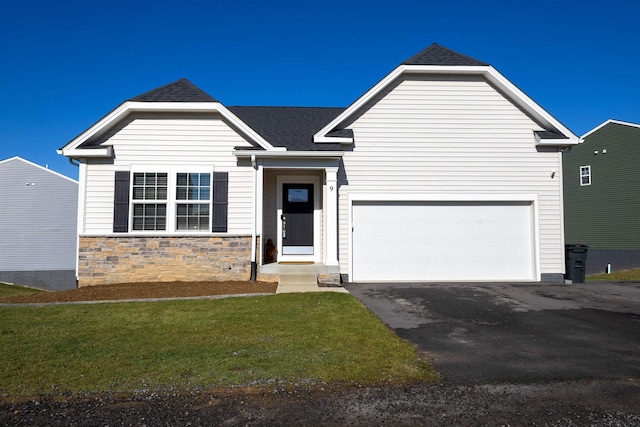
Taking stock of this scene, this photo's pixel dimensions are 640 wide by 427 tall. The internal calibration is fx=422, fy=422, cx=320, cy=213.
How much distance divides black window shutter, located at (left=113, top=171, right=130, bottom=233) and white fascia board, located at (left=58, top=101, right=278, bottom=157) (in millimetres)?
1033

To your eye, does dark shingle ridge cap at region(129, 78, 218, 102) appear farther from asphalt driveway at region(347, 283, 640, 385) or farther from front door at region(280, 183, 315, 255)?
asphalt driveway at region(347, 283, 640, 385)

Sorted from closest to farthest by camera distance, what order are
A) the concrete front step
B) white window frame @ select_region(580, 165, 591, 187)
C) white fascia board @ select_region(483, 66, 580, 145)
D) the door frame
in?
the concrete front step → white fascia board @ select_region(483, 66, 580, 145) → the door frame → white window frame @ select_region(580, 165, 591, 187)

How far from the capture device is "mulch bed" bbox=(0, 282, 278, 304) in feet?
30.0

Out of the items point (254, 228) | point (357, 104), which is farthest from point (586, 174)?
point (254, 228)

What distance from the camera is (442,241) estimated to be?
12031mm

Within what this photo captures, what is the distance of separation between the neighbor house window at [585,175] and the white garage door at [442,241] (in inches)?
571

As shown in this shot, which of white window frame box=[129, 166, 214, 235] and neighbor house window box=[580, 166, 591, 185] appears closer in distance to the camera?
white window frame box=[129, 166, 214, 235]

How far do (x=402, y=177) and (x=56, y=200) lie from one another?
21.4 meters

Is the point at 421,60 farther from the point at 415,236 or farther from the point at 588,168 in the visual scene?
the point at 588,168

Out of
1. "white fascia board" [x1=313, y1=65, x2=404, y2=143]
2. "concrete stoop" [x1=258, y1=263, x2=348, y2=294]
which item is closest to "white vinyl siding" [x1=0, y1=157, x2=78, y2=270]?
"concrete stoop" [x1=258, y1=263, x2=348, y2=294]

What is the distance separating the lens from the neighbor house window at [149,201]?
37.2 ft

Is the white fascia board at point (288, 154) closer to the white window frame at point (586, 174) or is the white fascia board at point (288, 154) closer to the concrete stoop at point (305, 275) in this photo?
the concrete stoop at point (305, 275)

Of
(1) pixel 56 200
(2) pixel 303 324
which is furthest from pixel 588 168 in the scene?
(1) pixel 56 200

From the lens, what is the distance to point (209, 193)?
37.6 feet
